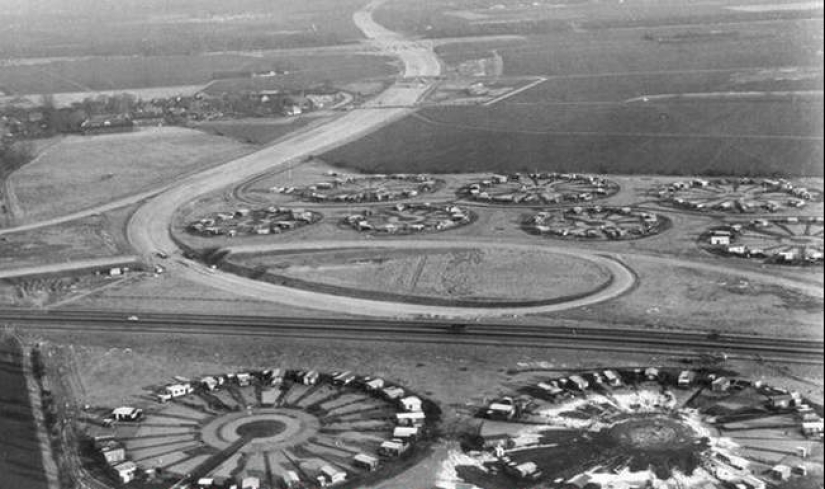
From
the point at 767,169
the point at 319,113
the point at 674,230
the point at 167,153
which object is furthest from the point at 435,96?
the point at 674,230

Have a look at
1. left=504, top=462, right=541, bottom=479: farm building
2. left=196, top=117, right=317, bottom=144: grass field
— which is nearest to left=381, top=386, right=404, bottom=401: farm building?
left=504, top=462, right=541, bottom=479: farm building

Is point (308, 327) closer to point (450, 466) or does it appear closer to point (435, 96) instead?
point (450, 466)

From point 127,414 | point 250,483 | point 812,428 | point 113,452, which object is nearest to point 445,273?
point 127,414

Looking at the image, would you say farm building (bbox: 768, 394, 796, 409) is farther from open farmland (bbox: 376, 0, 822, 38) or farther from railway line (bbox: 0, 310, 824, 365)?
open farmland (bbox: 376, 0, 822, 38)

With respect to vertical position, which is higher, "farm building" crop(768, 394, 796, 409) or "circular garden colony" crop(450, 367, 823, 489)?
"farm building" crop(768, 394, 796, 409)

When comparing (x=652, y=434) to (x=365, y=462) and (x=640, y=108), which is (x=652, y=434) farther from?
(x=640, y=108)

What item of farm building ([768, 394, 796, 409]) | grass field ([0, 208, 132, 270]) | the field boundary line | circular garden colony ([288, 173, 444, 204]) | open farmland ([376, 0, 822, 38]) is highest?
open farmland ([376, 0, 822, 38])
